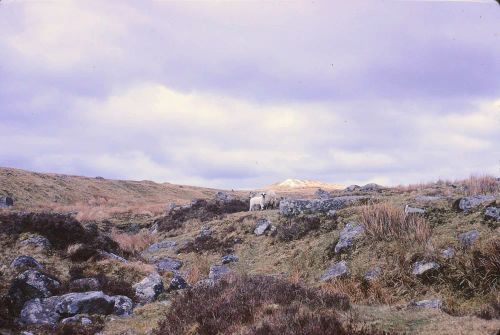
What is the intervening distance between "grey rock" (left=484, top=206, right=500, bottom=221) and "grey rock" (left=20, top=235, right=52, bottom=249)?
14.3 meters

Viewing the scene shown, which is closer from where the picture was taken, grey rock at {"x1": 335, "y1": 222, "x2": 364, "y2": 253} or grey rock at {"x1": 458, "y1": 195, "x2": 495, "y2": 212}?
grey rock at {"x1": 458, "y1": 195, "x2": 495, "y2": 212}

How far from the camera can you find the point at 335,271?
1437 cm

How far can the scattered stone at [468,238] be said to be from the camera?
1242cm

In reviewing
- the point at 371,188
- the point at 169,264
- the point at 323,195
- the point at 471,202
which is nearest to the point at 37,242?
the point at 169,264

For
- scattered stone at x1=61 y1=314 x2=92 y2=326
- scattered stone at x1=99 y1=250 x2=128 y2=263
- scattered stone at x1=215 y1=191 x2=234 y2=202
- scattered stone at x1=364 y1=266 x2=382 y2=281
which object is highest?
scattered stone at x1=215 y1=191 x2=234 y2=202

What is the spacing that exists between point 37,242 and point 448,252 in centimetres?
1324

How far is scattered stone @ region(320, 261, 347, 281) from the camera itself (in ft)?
45.9

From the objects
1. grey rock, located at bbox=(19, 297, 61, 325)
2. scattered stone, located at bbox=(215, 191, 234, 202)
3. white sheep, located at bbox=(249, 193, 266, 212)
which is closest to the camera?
grey rock, located at bbox=(19, 297, 61, 325)

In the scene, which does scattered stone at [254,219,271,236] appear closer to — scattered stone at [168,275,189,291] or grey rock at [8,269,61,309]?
scattered stone at [168,275,189,291]

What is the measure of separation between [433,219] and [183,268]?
1023cm

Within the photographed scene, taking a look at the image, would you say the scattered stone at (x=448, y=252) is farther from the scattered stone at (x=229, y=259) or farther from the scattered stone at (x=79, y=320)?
the scattered stone at (x=79, y=320)

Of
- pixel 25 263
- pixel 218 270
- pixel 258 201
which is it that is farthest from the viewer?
pixel 258 201

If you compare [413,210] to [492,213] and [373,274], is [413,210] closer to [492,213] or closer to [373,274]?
[492,213]

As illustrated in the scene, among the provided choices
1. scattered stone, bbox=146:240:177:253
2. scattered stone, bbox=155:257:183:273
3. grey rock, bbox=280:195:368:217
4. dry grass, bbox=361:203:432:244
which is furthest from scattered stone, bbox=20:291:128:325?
scattered stone, bbox=146:240:177:253
